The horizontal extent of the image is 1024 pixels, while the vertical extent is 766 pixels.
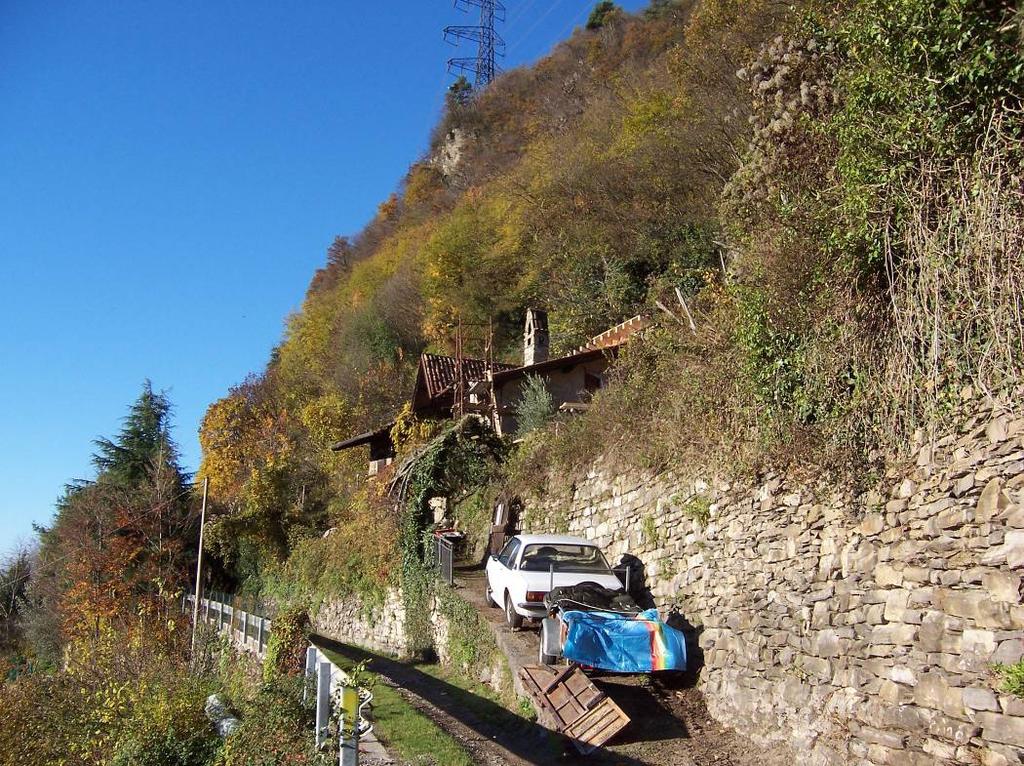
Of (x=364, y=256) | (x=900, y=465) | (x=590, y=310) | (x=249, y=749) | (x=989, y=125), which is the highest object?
(x=364, y=256)

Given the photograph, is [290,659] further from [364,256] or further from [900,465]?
[364,256]

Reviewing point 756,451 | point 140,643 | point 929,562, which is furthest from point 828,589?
point 140,643

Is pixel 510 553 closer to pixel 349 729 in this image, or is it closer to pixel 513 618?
pixel 513 618

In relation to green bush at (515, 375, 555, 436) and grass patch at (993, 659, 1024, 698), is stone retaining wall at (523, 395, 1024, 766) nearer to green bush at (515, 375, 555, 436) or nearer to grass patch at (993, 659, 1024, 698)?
grass patch at (993, 659, 1024, 698)

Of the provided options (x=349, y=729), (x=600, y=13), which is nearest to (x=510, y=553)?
(x=349, y=729)

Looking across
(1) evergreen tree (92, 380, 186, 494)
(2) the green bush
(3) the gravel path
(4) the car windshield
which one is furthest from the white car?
(1) evergreen tree (92, 380, 186, 494)

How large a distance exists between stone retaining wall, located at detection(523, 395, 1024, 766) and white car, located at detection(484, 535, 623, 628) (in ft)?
5.62

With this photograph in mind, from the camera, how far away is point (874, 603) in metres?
6.68

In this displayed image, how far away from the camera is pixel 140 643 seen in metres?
18.4

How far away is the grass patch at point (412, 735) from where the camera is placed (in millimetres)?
8164

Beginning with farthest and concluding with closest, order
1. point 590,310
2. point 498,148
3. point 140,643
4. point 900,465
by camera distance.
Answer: point 498,148 < point 590,310 < point 140,643 < point 900,465

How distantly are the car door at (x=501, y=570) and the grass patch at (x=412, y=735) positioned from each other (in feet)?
7.62

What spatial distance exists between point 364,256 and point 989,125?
2704 inches

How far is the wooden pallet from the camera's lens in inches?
325
